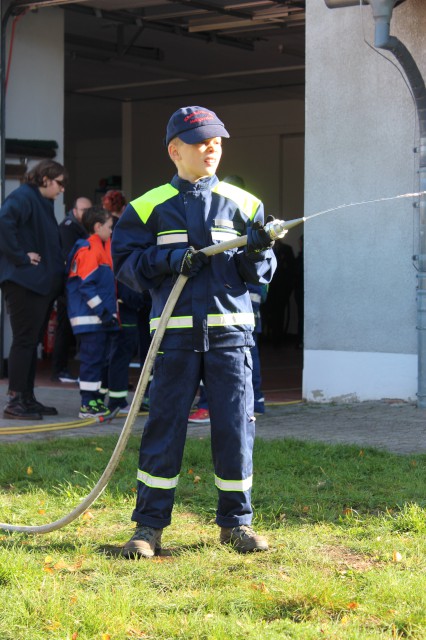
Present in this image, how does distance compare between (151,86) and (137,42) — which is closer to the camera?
(137,42)

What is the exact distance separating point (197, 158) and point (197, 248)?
41 cm

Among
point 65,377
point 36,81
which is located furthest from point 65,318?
point 36,81

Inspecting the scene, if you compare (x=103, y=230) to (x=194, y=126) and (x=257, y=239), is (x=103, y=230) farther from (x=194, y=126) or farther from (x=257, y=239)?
(x=257, y=239)

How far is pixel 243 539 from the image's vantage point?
4.95 m

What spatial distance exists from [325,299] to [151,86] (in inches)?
449

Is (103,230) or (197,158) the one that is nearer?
(197,158)

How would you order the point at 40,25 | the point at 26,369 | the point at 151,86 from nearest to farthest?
the point at 26,369 → the point at 40,25 → the point at 151,86

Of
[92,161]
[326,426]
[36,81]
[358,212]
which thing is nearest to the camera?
[326,426]

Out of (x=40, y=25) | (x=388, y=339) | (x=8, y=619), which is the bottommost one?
(x=8, y=619)

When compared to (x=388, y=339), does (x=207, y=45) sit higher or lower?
higher

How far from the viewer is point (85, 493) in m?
6.09

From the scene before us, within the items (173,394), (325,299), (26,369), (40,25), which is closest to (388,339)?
(325,299)

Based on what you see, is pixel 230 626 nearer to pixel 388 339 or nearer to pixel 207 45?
pixel 388 339

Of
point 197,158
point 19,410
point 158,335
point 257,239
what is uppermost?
point 197,158
